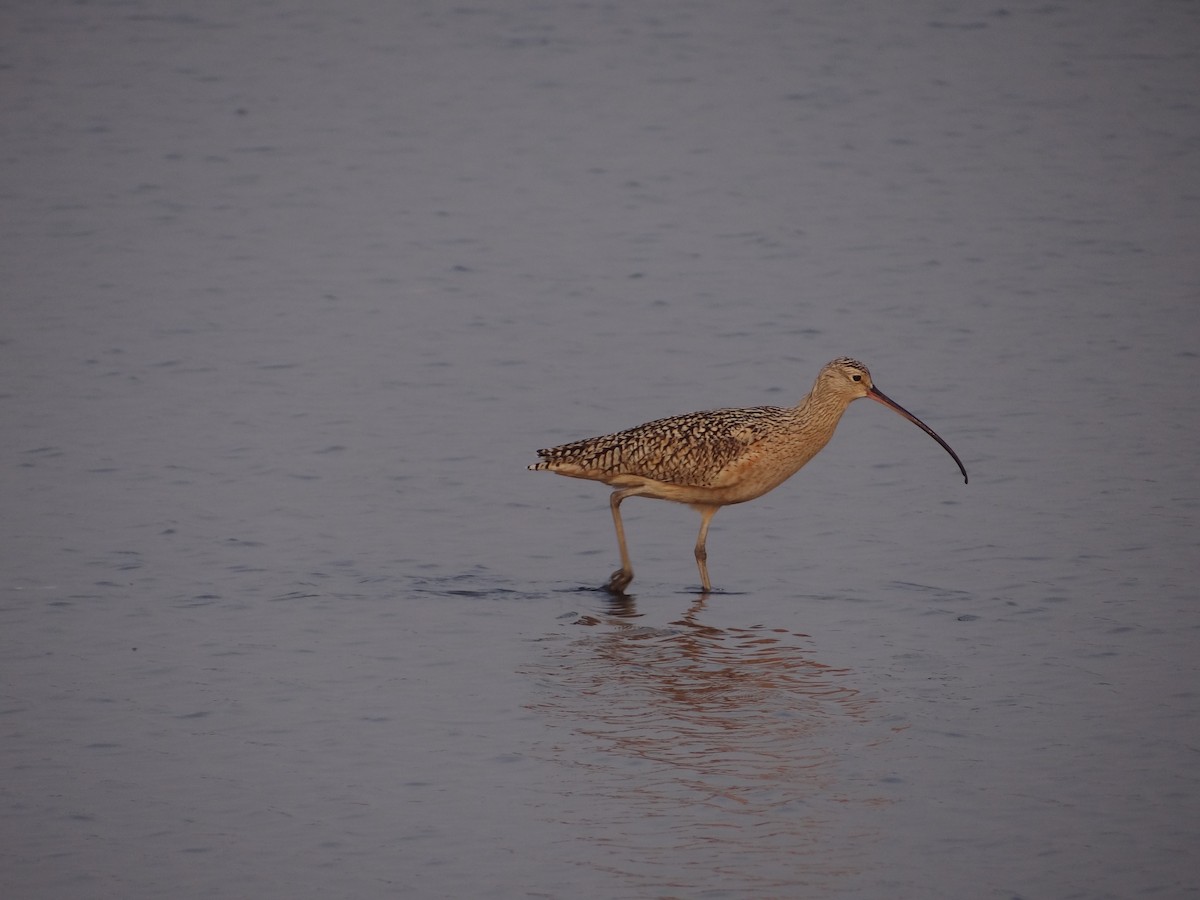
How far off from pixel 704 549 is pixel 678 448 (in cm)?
58

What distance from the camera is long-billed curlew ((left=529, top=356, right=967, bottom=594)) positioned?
10.6 meters

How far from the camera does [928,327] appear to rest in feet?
48.8

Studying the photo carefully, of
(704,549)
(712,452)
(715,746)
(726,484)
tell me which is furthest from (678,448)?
(715,746)

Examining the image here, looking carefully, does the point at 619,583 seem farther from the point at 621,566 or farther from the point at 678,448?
the point at 678,448

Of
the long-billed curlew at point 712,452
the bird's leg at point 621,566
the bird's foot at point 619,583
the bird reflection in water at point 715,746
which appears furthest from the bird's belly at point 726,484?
the bird reflection in water at point 715,746

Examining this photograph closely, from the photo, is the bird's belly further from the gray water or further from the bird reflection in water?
the bird reflection in water

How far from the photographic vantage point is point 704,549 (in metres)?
10.4

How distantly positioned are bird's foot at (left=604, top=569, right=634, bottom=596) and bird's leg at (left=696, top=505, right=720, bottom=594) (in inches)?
15.2

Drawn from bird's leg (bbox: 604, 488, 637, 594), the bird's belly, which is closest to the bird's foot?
bird's leg (bbox: 604, 488, 637, 594)

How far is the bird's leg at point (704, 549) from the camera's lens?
406 inches

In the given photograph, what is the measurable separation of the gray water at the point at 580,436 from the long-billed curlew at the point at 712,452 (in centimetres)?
43

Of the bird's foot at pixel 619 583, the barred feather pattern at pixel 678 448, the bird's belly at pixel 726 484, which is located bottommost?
the bird's foot at pixel 619 583

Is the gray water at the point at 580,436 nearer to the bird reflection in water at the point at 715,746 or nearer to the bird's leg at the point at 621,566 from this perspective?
the bird reflection in water at the point at 715,746

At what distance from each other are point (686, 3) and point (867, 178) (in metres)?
7.05
